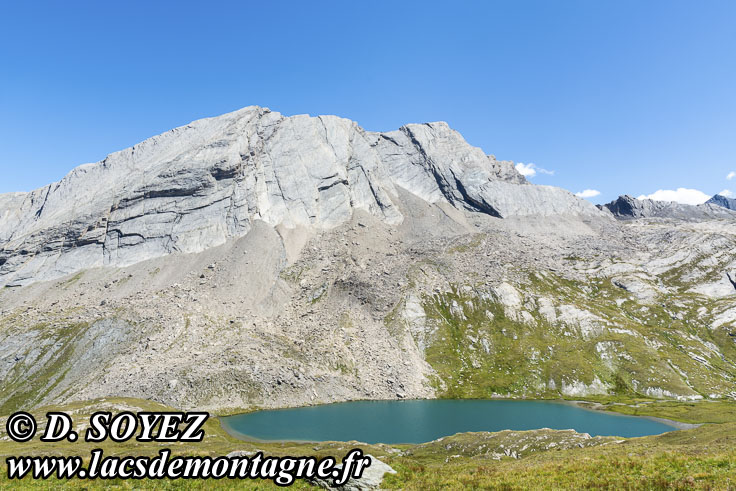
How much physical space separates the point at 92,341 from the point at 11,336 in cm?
3377

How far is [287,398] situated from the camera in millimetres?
130375

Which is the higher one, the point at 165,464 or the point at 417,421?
the point at 165,464

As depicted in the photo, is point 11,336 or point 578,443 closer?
point 578,443

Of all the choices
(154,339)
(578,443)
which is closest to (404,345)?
(154,339)

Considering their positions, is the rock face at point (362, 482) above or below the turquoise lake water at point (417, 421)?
above

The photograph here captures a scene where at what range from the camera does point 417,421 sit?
108 meters

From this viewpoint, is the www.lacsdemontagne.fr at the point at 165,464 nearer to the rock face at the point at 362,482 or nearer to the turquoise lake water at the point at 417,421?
the rock face at the point at 362,482

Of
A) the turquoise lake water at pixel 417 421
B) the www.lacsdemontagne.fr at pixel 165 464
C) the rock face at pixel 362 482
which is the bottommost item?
the turquoise lake water at pixel 417 421

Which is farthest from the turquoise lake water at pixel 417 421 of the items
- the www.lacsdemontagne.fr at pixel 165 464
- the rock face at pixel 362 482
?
the www.lacsdemontagne.fr at pixel 165 464

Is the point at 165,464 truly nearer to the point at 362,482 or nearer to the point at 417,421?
the point at 362,482

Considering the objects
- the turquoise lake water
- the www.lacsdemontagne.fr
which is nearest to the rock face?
the www.lacsdemontagne.fr

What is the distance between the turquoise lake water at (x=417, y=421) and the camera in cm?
9394

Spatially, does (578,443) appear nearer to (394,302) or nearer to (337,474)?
(337,474)

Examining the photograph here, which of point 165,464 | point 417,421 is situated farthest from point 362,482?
point 417,421
